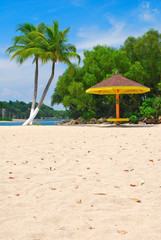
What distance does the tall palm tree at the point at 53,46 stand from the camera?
1803cm

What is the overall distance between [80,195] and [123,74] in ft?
60.3

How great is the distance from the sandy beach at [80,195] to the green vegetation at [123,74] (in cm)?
1498

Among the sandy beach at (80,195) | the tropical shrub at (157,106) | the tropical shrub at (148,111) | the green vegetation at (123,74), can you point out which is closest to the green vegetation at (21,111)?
the green vegetation at (123,74)

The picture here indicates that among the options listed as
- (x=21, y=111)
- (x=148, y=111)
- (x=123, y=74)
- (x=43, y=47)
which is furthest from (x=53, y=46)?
(x=21, y=111)

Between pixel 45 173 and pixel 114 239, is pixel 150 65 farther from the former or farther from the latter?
pixel 114 239

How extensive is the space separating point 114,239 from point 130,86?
12802 mm

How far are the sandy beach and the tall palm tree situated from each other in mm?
13612

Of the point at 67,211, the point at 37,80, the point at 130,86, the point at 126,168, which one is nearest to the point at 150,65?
the point at 130,86

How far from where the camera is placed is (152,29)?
2133 centimetres

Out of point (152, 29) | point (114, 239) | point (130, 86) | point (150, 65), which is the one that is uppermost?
point (152, 29)

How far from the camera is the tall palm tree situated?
18031 millimetres

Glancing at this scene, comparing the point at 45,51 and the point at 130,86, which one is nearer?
the point at 130,86

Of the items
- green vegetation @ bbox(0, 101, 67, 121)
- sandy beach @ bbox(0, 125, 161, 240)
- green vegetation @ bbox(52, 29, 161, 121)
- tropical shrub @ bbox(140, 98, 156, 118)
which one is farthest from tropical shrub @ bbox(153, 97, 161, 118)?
green vegetation @ bbox(0, 101, 67, 121)

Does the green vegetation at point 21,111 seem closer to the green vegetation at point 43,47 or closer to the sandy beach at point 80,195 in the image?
the green vegetation at point 43,47
